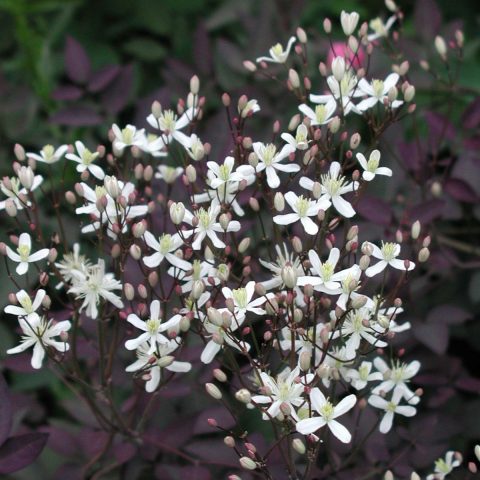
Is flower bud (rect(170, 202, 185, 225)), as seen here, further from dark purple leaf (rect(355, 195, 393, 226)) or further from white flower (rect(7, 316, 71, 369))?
dark purple leaf (rect(355, 195, 393, 226))

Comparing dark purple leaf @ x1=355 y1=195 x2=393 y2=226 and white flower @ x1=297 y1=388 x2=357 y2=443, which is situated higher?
white flower @ x1=297 y1=388 x2=357 y2=443

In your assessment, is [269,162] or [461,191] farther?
[461,191]

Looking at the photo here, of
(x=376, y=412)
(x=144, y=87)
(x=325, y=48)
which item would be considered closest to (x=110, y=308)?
(x=376, y=412)

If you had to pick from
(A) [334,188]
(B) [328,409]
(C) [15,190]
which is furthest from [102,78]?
(B) [328,409]

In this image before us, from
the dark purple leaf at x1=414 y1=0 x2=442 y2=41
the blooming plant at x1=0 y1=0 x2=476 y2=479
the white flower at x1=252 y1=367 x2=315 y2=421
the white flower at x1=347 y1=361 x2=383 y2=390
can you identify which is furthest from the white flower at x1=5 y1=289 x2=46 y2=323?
the dark purple leaf at x1=414 y1=0 x2=442 y2=41

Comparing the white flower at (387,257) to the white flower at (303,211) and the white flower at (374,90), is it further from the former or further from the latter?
Result: the white flower at (374,90)

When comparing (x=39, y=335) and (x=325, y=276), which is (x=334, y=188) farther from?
(x=39, y=335)
